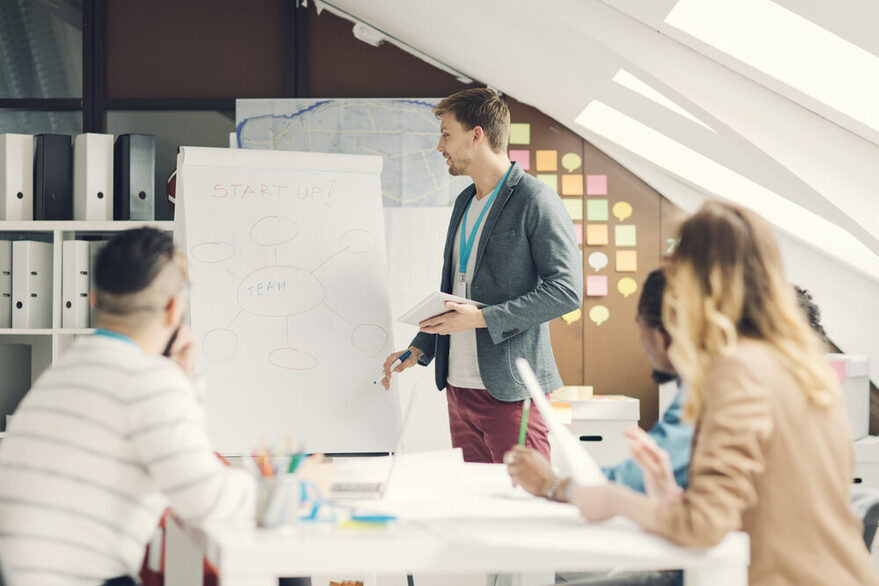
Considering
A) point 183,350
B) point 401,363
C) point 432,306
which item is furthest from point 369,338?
point 183,350

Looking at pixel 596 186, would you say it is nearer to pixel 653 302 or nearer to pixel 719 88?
pixel 719 88

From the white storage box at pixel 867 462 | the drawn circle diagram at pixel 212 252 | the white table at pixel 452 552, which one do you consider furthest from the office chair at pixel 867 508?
the white storage box at pixel 867 462

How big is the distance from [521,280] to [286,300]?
2.23 feet

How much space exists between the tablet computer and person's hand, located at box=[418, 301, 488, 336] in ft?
0.04

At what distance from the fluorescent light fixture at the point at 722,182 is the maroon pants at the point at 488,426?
4.07 ft

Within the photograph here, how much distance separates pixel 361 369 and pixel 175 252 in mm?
1089

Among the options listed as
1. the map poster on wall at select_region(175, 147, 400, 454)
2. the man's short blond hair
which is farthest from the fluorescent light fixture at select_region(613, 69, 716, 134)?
the map poster on wall at select_region(175, 147, 400, 454)

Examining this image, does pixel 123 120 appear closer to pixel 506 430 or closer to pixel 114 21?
pixel 114 21

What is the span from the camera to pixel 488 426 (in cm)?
205

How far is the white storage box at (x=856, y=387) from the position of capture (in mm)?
2916

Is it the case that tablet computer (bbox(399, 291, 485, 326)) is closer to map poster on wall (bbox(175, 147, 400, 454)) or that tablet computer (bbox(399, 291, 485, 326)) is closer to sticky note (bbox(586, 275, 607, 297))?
map poster on wall (bbox(175, 147, 400, 454))

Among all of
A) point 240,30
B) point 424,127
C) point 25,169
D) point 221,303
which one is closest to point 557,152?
point 424,127

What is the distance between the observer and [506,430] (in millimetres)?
2025

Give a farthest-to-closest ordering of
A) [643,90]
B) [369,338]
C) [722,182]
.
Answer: [722,182], [643,90], [369,338]
